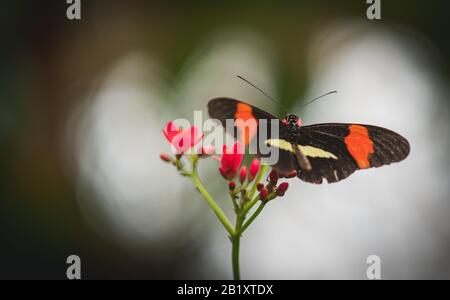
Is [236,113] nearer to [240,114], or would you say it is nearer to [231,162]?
[240,114]

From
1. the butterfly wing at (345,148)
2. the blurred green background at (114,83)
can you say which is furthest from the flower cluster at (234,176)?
the blurred green background at (114,83)

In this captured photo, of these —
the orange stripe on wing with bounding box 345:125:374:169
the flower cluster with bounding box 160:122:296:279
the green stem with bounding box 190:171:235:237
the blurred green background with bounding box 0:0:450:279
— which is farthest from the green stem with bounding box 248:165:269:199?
the blurred green background with bounding box 0:0:450:279

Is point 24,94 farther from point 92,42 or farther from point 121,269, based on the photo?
point 121,269

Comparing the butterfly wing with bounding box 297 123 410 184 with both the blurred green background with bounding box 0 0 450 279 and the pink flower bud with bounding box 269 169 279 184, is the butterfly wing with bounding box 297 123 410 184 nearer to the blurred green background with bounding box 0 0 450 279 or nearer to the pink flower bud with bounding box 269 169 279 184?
the pink flower bud with bounding box 269 169 279 184

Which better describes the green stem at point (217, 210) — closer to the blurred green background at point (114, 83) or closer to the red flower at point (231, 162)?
the red flower at point (231, 162)
